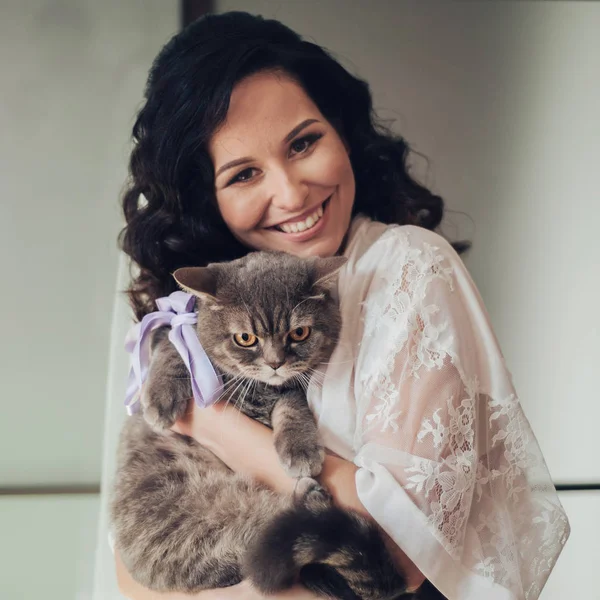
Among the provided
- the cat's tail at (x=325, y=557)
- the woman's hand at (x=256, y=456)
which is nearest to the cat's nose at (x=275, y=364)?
the woman's hand at (x=256, y=456)

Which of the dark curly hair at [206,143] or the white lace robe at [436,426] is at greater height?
the dark curly hair at [206,143]

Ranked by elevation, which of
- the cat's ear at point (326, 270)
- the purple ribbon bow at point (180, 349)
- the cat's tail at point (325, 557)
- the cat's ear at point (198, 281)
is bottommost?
the cat's tail at point (325, 557)

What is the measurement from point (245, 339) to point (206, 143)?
0.37 m

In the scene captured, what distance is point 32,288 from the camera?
118 centimetres

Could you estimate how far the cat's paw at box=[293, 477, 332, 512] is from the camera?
738mm

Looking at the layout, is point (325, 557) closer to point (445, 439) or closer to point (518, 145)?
point (445, 439)

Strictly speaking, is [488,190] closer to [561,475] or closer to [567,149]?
[567,149]

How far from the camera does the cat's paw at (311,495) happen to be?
0.74 meters

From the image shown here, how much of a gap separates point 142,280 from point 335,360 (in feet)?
1.64

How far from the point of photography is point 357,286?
918 mm

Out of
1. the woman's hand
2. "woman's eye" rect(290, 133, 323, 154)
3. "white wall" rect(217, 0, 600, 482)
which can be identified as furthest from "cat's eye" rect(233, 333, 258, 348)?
"white wall" rect(217, 0, 600, 482)

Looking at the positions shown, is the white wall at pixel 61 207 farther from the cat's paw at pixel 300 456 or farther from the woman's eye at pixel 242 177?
the cat's paw at pixel 300 456

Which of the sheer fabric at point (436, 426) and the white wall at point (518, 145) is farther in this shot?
the white wall at point (518, 145)

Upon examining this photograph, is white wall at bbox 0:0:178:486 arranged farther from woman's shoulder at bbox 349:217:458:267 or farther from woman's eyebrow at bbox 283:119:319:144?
woman's shoulder at bbox 349:217:458:267
